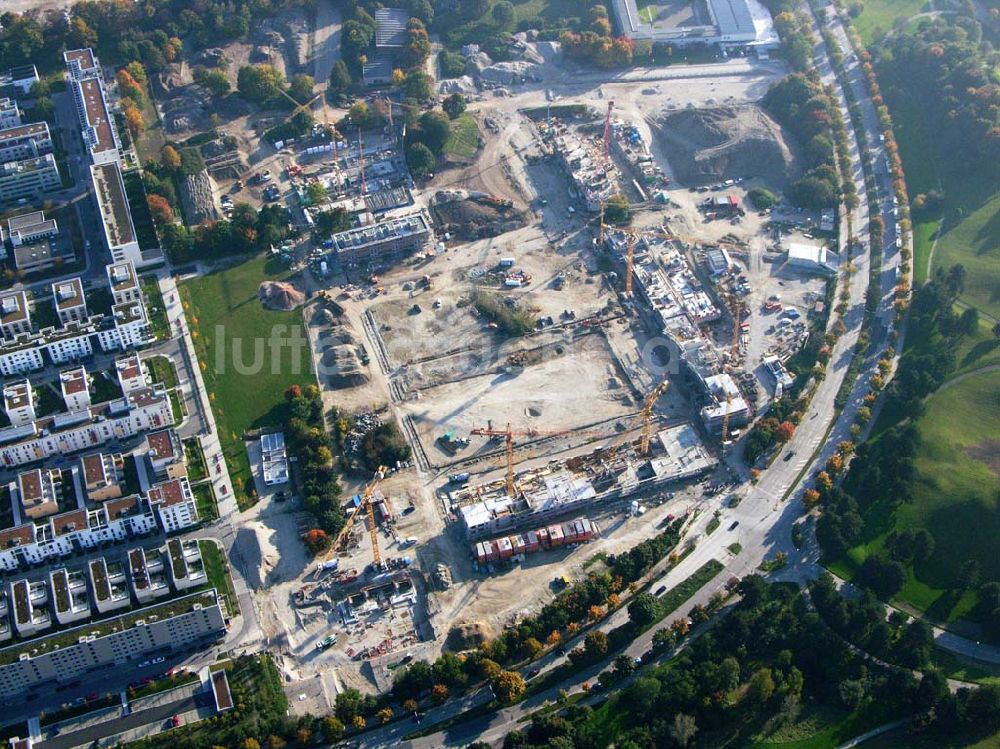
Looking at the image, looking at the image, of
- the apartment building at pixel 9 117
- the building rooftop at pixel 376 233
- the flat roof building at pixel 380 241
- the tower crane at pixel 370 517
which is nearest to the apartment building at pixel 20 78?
the apartment building at pixel 9 117

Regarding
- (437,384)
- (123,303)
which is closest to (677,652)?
(437,384)

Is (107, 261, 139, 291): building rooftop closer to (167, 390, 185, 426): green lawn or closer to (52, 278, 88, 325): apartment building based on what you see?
(52, 278, 88, 325): apartment building

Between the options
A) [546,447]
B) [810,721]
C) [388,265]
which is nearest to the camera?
[810,721]

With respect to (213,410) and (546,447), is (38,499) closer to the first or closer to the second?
(213,410)

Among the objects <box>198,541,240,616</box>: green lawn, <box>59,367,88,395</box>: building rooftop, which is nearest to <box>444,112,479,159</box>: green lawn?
<box>59,367,88,395</box>: building rooftop

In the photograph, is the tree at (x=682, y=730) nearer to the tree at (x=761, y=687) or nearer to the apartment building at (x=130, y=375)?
the tree at (x=761, y=687)

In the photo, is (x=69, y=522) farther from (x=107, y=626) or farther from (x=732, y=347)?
(x=732, y=347)
